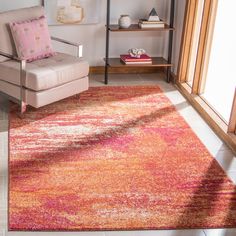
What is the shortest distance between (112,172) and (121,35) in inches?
90.2

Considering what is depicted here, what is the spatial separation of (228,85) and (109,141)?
120 cm

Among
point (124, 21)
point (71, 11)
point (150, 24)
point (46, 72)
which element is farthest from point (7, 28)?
point (150, 24)

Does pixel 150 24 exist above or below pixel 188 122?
above

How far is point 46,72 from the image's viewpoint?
397cm

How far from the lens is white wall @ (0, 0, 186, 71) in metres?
5.02

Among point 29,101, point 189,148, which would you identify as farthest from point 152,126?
point 29,101

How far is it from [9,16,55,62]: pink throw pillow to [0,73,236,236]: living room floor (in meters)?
0.53

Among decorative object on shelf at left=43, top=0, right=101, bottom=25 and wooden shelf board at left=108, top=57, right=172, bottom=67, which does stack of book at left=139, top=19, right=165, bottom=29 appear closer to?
wooden shelf board at left=108, top=57, right=172, bottom=67

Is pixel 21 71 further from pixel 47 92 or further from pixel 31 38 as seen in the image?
pixel 31 38

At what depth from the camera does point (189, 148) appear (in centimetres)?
365

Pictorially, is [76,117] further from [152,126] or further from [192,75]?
[192,75]

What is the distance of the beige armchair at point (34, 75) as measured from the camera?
13.0 feet

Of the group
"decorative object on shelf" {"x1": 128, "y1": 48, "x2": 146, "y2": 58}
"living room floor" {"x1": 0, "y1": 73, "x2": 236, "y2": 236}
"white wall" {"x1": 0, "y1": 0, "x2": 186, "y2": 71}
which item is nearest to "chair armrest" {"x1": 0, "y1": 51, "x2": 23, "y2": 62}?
"living room floor" {"x1": 0, "y1": 73, "x2": 236, "y2": 236}

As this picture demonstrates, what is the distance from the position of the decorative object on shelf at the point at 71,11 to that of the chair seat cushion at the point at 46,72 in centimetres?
73
